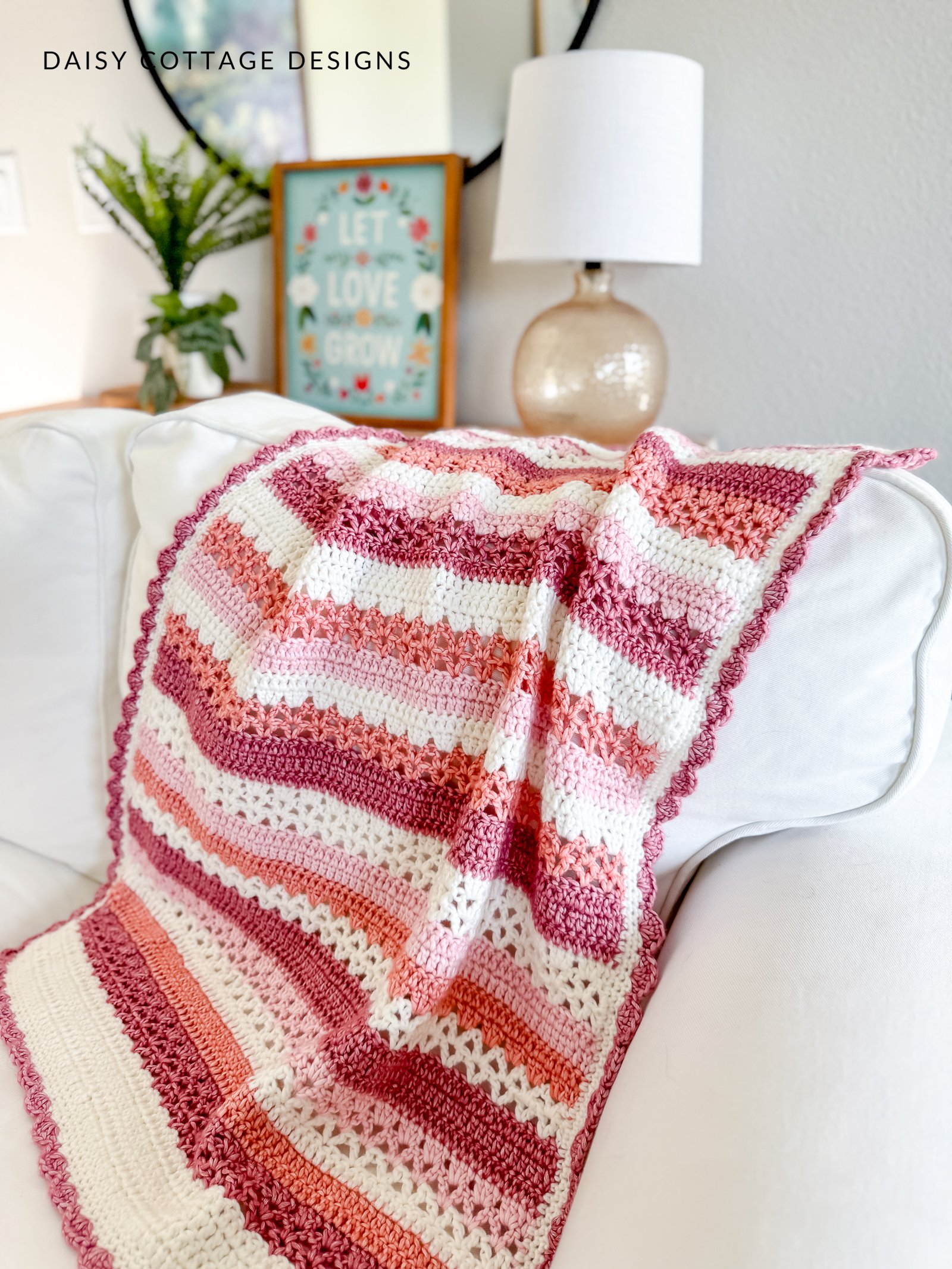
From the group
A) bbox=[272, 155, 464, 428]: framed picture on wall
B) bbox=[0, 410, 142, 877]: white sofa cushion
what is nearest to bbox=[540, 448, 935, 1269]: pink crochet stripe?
bbox=[0, 410, 142, 877]: white sofa cushion

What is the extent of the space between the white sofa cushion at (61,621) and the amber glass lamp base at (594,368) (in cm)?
60

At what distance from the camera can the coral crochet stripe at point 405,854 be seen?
2.00 feet

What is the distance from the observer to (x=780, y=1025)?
52 centimetres

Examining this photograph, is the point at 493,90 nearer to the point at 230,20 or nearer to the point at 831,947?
the point at 230,20

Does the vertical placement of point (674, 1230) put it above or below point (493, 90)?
below

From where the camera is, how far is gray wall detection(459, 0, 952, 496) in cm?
124

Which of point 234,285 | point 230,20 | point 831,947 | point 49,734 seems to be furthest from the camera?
point 234,285

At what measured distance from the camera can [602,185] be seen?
1.16 meters

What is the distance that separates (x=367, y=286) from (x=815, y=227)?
28.4 inches

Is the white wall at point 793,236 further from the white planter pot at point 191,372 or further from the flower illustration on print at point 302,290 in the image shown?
the flower illustration on print at point 302,290

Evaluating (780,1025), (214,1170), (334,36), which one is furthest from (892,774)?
(334,36)

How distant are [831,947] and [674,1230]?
194 millimetres

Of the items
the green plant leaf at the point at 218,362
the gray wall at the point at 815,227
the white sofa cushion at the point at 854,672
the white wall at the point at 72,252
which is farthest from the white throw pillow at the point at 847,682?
the white wall at the point at 72,252

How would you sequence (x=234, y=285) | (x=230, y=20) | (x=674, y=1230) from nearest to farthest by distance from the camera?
(x=674, y=1230)
(x=230, y=20)
(x=234, y=285)
